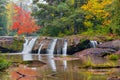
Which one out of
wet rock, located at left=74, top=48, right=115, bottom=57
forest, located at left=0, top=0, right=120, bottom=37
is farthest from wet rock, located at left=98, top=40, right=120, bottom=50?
forest, located at left=0, top=0, right=120, bottom=37

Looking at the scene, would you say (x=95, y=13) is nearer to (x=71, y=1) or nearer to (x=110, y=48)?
(x=71, y=1)

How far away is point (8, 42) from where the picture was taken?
37.1m

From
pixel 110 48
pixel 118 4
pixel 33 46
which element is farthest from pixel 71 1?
pixel 118 4

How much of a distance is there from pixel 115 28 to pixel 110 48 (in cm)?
344

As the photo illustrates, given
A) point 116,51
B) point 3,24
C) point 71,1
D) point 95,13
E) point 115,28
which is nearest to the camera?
point 116,51

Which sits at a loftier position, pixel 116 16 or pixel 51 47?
pixel 116 16

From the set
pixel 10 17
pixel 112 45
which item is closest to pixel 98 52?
pixel 112 45

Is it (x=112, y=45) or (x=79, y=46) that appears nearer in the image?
(x=112, y=45)

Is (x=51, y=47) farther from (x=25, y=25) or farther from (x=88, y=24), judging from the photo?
(x=25, y=25)

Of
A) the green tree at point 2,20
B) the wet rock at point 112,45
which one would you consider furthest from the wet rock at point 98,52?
the green tree at point 2,20

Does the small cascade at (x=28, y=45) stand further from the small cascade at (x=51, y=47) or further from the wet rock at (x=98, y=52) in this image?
the wet rock at (x=98, y=52)

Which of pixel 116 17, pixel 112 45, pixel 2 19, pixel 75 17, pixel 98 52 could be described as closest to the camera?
pixel 98 52

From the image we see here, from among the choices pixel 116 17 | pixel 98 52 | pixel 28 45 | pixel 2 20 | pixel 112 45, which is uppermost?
pixel 116 17

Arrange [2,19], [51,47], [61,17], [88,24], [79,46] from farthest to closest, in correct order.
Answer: [2,19], [61,17], [88,24], [51,47], [79,46]
